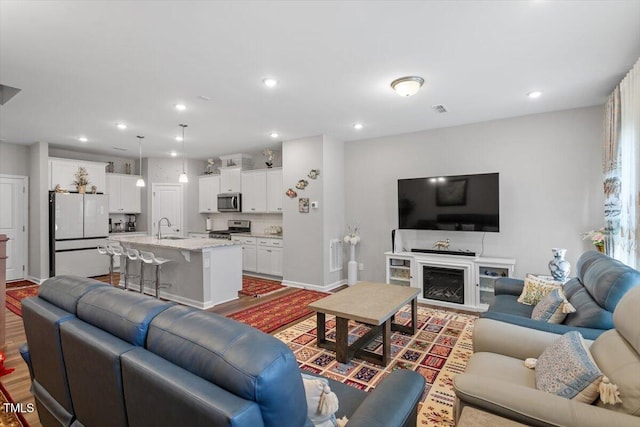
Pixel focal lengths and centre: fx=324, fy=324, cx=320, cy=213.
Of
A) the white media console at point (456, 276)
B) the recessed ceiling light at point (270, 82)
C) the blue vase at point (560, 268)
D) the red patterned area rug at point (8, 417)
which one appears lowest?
the red patterned area rug at point (8, 417)

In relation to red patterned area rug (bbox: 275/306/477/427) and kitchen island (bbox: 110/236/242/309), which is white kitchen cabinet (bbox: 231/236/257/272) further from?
red patterned area rug (bbox: 275/306/477/427)

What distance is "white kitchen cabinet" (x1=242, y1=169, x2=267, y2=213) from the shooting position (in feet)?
21.7

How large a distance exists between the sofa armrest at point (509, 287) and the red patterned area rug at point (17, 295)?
5.98 metres

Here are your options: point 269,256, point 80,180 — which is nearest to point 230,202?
point 269,256

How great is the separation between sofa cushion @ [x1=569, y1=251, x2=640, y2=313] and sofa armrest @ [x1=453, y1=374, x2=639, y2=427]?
0.96 metres

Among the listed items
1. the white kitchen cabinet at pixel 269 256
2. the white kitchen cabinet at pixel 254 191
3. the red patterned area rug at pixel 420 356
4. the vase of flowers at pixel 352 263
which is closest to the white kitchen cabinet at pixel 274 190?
the white kitchen cabinet at pixel 254 191

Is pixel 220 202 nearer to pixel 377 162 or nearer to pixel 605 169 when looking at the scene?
pixel 377 162

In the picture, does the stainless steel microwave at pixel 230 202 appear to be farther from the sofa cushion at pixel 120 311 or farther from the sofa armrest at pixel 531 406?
the sofa armrest at pixel 531 406

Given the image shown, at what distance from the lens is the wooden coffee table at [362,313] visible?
2756 millimetres

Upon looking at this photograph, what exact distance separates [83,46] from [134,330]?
2455mm

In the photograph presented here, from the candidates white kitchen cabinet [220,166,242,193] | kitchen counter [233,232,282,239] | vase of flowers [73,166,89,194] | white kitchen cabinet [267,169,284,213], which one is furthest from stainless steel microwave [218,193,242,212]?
vase of flowers [73,166,89,194]

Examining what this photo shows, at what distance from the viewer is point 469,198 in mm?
4586

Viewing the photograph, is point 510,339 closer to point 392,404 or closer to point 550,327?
point 550,327

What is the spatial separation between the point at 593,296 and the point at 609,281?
0.77 ft
